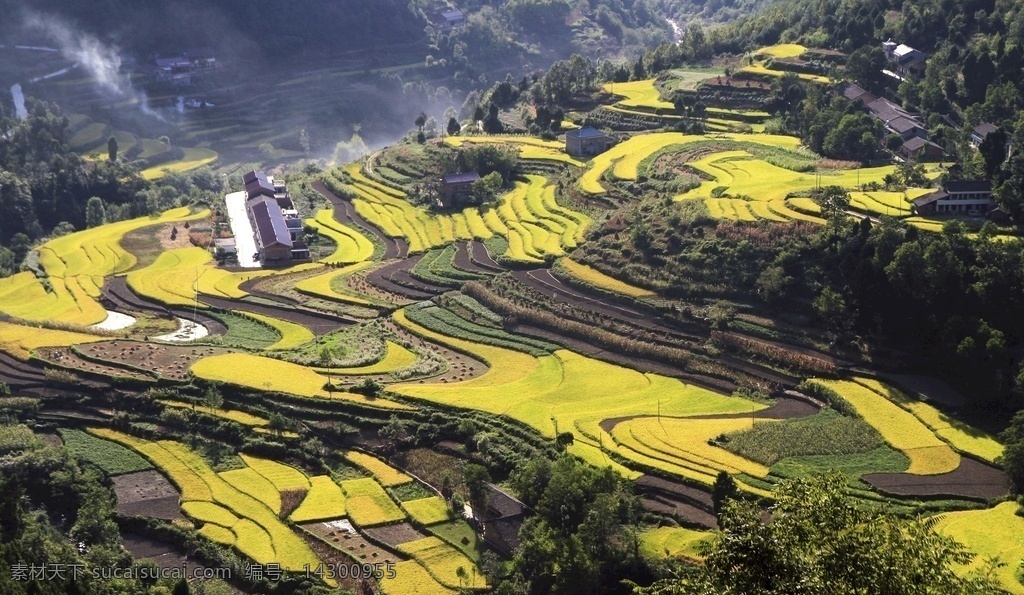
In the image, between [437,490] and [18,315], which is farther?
[18,315]

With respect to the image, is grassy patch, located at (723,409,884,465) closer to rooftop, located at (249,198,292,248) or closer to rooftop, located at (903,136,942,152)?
rooftop, located at (903,136,942,152)

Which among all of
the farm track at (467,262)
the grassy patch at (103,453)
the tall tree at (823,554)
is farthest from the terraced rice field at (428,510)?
the farm track at (467,262)

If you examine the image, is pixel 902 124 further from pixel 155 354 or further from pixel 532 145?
pixel 155 354

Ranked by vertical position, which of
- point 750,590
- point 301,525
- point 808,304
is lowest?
point 301,525

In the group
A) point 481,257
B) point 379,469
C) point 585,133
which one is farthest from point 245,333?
point 585,133

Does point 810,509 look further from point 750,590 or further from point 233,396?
point 233,396

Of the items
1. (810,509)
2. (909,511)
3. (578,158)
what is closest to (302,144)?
(578,158)
